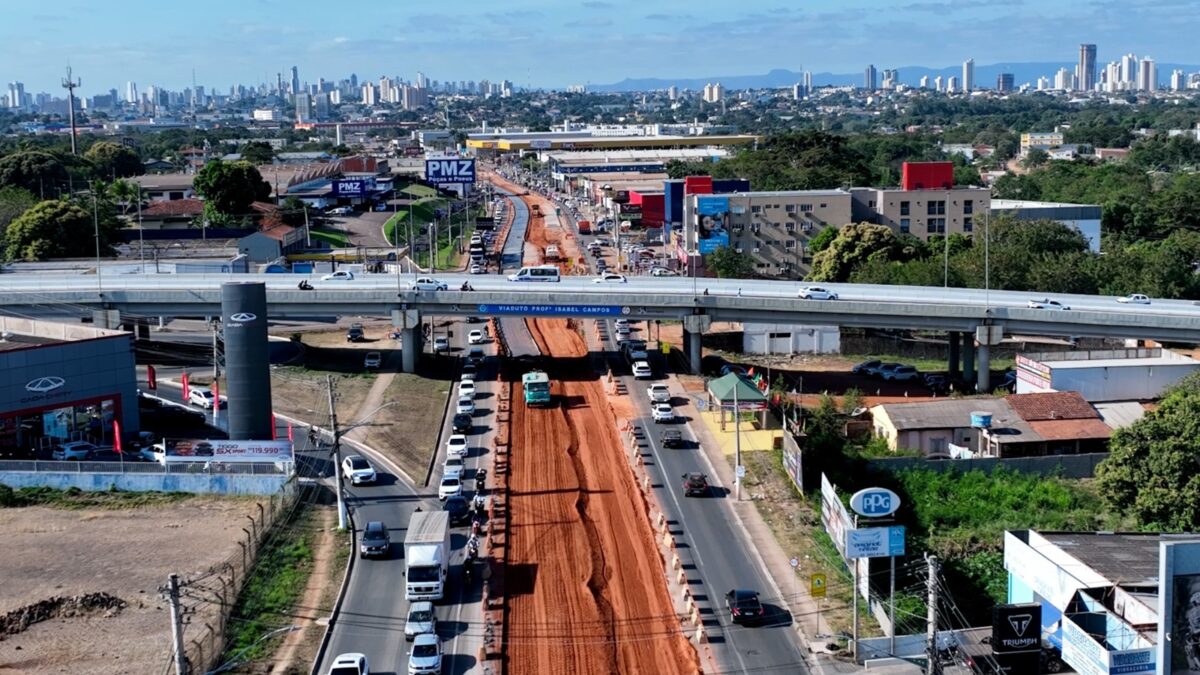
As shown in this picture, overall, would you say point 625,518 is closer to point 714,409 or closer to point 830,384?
point 714,409

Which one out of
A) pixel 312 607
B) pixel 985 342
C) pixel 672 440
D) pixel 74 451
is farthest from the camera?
pixel 985 342

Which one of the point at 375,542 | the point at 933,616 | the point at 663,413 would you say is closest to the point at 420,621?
the point at 375,542

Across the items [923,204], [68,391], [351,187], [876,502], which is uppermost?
[923,204]

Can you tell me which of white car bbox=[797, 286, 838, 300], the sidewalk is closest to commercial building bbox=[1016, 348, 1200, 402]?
white car bbox=[797, 286, 838, 300]

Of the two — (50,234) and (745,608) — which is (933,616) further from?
(50,234)

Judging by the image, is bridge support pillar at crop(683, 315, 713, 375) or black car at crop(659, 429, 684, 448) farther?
bridge support pillar at crop(683, 315, 713, 375)

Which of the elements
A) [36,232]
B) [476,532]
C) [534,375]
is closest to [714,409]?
[534,375]

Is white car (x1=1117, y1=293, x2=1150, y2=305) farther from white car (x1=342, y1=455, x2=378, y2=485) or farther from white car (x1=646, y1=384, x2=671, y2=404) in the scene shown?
white car (x1=342, y1=455, x2=378, y2=485)
